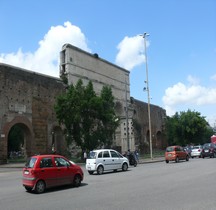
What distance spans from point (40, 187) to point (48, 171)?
717mm

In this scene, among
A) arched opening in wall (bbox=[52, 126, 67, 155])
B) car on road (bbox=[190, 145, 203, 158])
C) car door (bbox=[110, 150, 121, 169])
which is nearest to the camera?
car door (bbox=[110, 150, 121, 169])

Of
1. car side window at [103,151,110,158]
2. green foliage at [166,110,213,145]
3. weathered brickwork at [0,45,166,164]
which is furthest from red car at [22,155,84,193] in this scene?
green foliage at [166,110,213,145]

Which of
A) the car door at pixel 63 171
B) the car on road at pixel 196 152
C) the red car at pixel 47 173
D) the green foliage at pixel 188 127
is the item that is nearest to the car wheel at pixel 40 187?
the red car at pixel 47 173

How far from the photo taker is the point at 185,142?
62844 millimetres

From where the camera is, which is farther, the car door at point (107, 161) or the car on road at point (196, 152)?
the car on road at point (196, 152)

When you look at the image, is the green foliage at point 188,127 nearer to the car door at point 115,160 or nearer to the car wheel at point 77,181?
the car door at point 115,160

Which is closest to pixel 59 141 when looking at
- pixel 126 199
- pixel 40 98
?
pixel 40 98

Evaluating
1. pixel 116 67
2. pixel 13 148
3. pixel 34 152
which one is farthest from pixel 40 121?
pixel 13 148

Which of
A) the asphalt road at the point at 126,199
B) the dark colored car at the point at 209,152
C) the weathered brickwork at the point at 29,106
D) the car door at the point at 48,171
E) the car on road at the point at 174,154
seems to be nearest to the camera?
the asphalt road at the point at 126,199

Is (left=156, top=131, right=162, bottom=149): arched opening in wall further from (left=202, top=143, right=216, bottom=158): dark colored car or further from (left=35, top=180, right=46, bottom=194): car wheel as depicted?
(left=35, top=180, right=46, bottom=194): car wheel

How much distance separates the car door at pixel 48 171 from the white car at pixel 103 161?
6.83m

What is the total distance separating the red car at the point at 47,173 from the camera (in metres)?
12.7

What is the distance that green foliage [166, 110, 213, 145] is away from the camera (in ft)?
200

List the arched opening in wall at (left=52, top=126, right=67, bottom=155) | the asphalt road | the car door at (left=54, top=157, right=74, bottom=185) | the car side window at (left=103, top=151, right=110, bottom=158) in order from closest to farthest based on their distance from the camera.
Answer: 1. the asphalt road
2. the car door at (left=54, top=157, right=74, bottom=185)
3. the car side window at (left=103, top=151, right=110, bottom=158)
4. the arched opening in wall at (left=52, top=126, right=67, bottom=155)
